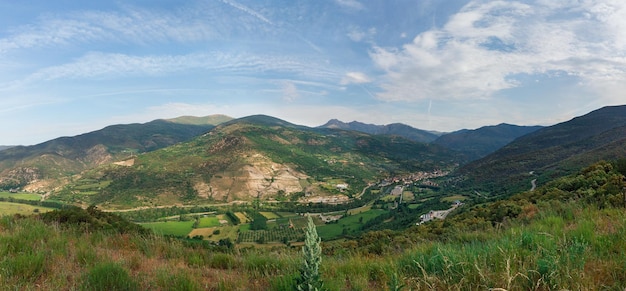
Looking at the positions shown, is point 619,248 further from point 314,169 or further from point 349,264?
point 314,169

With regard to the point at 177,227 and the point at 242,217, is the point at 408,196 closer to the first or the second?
the point at 242,217

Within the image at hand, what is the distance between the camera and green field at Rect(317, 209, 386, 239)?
2819 inches

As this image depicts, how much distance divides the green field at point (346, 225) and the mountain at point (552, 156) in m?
36.9

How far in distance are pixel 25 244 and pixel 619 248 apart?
31.7 feet

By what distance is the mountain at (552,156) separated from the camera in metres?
70.4

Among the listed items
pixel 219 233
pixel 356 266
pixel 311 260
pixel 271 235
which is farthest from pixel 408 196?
pixel 311 260

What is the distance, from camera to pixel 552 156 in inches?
4259

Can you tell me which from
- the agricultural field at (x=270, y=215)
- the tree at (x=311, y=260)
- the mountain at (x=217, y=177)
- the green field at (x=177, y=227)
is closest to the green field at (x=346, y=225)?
the agricultural field at (x=270, y=215)

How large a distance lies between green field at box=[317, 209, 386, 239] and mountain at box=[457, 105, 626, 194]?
1451 inches

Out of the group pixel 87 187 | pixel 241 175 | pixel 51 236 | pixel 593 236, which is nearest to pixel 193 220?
pixel 241 175

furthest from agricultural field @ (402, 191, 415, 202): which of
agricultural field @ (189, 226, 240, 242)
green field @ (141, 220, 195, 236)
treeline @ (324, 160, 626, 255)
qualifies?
treeline @ (324, 160, 626, 255)

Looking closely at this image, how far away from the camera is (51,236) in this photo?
6297mm

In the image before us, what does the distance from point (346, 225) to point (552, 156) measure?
288 feet

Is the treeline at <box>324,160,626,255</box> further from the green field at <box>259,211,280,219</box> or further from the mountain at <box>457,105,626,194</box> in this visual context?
the green field at <box>259,211,280,219</box>
